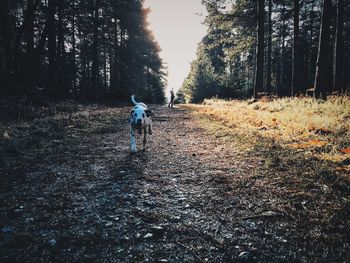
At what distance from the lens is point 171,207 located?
12.2 feet

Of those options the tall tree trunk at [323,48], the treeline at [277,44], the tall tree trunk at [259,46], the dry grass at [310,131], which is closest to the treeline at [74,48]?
the treeline at [277,44]

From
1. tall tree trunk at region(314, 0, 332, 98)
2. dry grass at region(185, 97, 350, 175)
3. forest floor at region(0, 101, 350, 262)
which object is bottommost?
forest floor at region(0, 101, 350, 262)

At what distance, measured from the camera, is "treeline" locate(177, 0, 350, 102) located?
17.2 meters

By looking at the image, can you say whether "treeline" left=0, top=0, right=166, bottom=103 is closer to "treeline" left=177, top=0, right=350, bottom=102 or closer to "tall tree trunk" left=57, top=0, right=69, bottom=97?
"tall tree trunk" left=57, top=0, right=69, bottom=97

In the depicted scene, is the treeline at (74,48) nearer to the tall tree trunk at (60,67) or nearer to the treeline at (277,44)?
the tall tree trunk at (60,67)

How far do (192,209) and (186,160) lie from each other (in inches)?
107

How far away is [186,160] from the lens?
6.33 m

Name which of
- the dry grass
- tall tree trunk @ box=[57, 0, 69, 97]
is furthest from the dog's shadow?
tall tree trunk @ box=[57, 0, 69, 97]

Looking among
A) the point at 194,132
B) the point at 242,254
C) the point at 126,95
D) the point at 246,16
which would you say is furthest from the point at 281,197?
the point at 126,95

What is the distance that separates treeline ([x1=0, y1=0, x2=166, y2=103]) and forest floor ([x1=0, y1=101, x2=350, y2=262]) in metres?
10.6

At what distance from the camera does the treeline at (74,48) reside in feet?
50.9

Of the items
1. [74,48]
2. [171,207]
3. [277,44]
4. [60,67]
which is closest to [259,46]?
Result: [171,207]

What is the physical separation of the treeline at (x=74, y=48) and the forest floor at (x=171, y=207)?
10.6 meters

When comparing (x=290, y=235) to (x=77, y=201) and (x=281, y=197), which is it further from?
(x=77, y=201)
